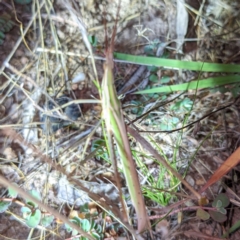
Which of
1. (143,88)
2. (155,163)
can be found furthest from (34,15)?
(155,163)

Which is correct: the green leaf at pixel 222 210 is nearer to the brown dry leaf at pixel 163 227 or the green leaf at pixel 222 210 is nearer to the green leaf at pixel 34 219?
the brown dry leaf at pixel 163 227

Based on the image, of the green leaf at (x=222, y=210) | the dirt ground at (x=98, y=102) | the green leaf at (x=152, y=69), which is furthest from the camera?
the green leaf at (x=152, y=69)

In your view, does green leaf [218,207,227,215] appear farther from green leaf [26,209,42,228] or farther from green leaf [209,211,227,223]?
green leaf [26,209,42,228]

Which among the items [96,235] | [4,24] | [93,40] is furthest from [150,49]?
[96,235]

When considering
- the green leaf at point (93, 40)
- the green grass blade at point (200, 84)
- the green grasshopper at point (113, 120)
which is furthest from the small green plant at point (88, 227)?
the green leaf at point (93, 40)

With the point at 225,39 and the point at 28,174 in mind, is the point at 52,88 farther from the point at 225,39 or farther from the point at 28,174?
the point at 225,39

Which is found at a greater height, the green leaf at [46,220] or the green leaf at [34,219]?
the green leaf at [34,219]

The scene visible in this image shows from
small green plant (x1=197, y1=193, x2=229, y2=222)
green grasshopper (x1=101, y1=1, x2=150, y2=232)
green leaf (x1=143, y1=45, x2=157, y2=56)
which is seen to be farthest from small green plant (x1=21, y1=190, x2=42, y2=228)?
green leaf (x1=143, y1=45, x2=157, y2=56)

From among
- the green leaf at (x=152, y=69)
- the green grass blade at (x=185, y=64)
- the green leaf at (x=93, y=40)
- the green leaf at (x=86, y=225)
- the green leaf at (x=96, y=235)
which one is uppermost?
the green leaf at (x=93, y=40)
